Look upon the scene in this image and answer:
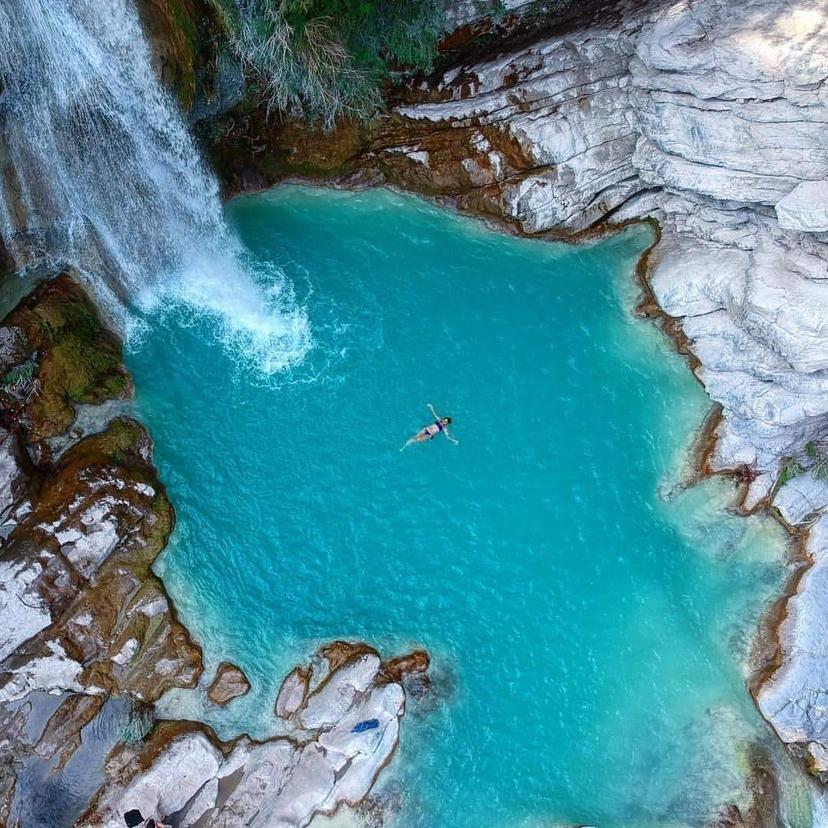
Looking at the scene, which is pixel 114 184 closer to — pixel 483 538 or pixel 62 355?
pixel 62 355

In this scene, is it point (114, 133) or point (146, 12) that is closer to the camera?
point (146, 12)

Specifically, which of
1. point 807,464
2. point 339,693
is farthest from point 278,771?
point 807,464

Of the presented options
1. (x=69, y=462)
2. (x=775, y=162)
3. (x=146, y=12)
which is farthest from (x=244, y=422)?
(x=775, y=162)

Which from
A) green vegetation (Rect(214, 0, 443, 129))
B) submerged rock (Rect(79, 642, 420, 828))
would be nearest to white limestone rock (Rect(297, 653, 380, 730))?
submerged rock (Rect(79, 642, 420, 828))

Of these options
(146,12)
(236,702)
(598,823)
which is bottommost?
(598,823)

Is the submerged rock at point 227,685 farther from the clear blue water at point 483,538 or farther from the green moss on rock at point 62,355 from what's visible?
the green moss on rock at point 62,355

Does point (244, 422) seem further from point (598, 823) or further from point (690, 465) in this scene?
point (598, 823)
